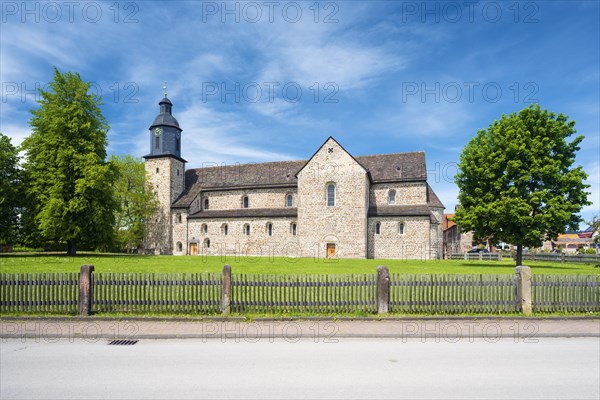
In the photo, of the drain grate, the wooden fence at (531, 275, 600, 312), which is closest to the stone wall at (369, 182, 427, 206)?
the wooden fence at (531, 275, 600, 312)

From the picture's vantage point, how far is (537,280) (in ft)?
35.4

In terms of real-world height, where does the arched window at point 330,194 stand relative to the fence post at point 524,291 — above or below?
above

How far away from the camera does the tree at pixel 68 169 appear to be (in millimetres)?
32594

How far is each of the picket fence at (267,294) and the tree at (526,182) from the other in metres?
19.8

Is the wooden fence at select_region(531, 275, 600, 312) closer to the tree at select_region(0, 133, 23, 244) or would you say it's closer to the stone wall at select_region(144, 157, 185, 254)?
the tree at select_region(0, 133, 23, 244)

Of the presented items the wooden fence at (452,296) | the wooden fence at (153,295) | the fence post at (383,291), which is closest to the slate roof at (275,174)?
the wooden fence at (452,296)

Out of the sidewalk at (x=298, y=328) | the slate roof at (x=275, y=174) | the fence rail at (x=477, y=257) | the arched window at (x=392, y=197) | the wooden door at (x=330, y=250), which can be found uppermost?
the slate roof at (x=275, y=174)

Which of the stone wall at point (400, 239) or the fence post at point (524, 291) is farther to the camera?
the stone wall at point (400, 239)

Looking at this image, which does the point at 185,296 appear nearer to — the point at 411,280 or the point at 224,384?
the point at 224,384

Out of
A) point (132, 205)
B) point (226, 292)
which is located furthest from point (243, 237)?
point (226, 292)

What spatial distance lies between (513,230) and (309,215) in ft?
67.3

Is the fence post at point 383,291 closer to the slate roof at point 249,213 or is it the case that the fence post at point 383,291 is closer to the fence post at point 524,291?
the fence post at point 524,291

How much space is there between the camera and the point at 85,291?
10086mm

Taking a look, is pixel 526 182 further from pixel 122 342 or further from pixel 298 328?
pixel 122 342
